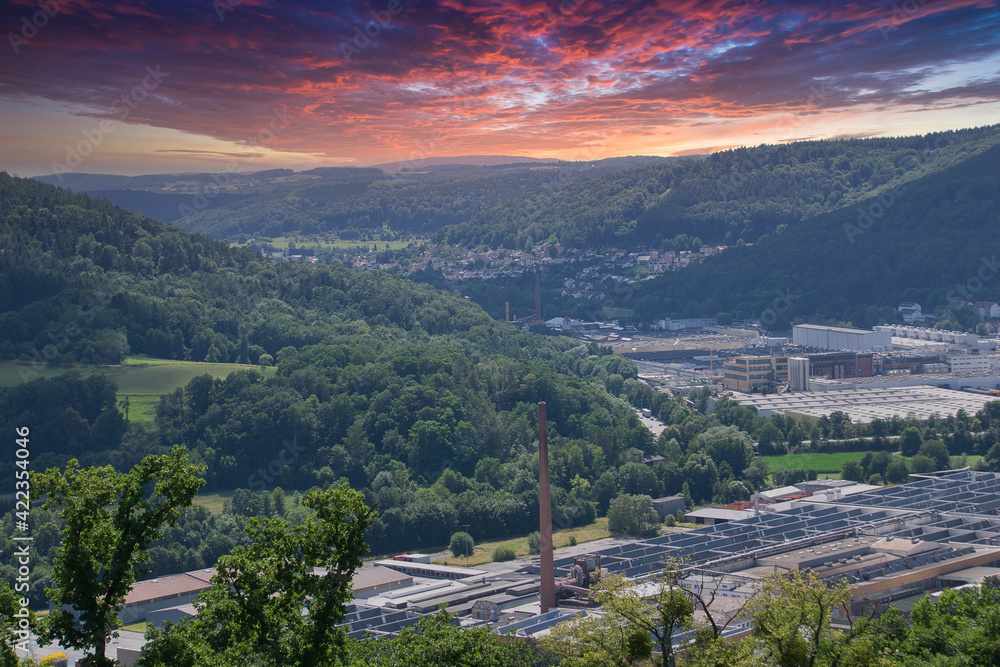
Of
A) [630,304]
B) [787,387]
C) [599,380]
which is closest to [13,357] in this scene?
[599,380]

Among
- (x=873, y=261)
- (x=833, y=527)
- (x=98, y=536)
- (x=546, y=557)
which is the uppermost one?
(x=98, y=536)

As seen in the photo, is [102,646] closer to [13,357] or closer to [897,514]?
[897,514]

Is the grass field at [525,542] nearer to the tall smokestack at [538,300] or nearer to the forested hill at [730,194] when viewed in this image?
the tall smokestack at [538,300]

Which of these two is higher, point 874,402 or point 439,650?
point 439,650

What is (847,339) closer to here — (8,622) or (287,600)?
(287,600)

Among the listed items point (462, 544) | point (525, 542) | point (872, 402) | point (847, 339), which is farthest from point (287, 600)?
point (847, 339)

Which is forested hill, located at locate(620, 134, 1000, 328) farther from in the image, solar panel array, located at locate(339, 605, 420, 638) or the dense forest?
solar panel array, located at locate(339, 605, 420, 638)
